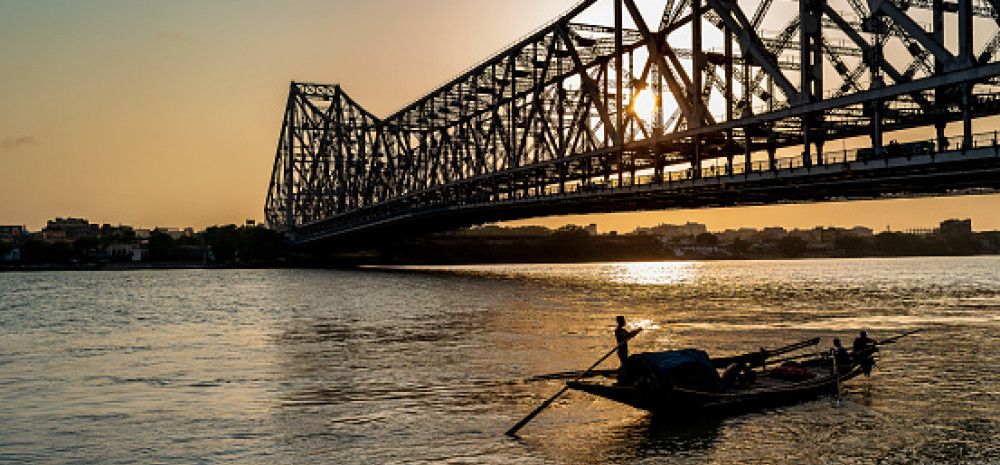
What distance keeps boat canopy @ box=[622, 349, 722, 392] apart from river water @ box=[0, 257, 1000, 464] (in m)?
1.09

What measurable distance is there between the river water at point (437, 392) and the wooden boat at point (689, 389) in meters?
0.47

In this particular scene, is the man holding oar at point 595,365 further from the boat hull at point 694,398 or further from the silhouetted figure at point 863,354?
the silhouetted figure at point 863,354

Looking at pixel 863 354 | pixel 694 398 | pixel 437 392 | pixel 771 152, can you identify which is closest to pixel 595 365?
pixel 694 398

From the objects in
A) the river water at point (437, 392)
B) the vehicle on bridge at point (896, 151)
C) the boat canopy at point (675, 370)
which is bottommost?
the river water at point (437, 392)

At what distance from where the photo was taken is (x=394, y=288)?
106 meters

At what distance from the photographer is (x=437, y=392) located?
3078 cm

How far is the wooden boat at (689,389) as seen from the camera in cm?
2552

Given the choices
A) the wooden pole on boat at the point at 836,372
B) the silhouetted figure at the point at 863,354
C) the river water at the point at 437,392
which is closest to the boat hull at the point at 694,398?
the river water at the point at 437,392

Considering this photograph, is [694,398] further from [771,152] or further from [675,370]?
[771,152]

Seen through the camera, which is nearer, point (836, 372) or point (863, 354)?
point (836, 372)

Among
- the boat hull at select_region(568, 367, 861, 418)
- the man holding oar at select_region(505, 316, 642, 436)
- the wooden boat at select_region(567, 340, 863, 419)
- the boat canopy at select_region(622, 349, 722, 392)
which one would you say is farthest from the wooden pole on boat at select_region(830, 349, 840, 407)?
the man holding oar at select_region(505, 316, 642, 436)

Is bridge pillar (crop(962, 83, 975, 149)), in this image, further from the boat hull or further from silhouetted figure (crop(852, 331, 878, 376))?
the boat hull

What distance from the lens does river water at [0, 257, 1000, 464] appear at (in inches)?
899

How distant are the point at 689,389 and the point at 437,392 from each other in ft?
28.5
